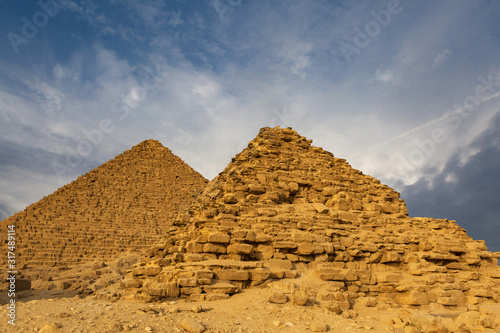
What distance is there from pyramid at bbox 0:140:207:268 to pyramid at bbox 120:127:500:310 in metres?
21.8

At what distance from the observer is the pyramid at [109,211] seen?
2856 cm

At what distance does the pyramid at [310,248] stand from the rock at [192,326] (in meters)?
1.40

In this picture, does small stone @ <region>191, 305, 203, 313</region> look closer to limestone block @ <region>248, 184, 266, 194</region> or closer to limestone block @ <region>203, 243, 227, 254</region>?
limestone block @ <region>203, 243, 227, 254</region>

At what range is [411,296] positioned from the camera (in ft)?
24.1

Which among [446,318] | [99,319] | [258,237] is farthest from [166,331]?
[446,318]

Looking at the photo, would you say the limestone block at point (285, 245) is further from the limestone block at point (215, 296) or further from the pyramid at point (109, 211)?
the pyramid at point (109, 211)

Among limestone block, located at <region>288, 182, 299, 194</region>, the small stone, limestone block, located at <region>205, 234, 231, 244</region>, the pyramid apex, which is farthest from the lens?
the pyramid apex

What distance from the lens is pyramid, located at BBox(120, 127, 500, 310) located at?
6.85 metres

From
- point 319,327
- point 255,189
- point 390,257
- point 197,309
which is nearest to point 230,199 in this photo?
point 255,189

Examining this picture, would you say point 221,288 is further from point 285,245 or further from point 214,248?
point 285,245

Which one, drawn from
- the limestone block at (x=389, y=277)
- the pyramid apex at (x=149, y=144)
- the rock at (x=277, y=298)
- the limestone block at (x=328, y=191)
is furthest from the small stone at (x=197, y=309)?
the pyramid apex at (x=149, y=144)

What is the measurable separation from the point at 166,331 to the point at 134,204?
4131 cm

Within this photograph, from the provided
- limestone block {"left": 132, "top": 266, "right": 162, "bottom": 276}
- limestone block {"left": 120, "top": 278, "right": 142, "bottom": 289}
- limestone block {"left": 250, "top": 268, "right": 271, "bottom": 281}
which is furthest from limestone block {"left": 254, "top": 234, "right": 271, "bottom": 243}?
limestone block {"left": 120, "top": 278, "right": 142, "bottom": 289}

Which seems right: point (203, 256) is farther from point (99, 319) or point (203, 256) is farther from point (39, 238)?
point (39, 238)
